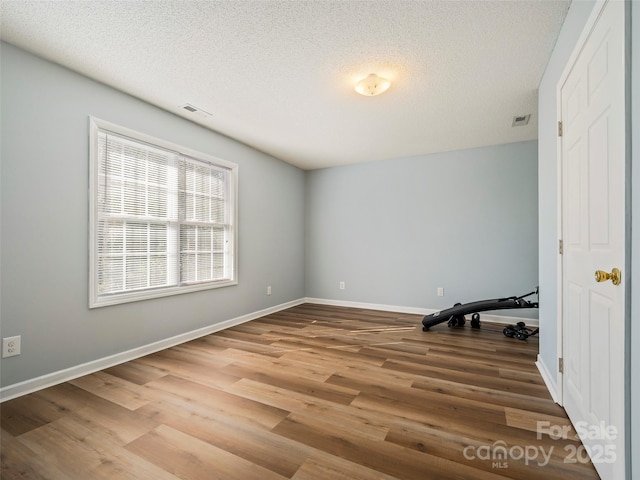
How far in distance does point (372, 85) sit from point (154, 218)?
8.26ft

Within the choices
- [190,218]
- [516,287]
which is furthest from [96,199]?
[516,287]

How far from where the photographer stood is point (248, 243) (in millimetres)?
4277

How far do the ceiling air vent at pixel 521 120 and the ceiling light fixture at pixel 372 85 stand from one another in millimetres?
1807

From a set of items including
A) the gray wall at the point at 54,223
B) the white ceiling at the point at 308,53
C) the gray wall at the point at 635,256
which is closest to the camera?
the gray wall at the point at 635,256

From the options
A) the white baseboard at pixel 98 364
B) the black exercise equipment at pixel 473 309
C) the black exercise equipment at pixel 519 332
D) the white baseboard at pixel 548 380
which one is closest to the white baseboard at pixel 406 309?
the black exercise equipment at pixel 473 309

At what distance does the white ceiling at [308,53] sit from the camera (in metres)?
1.80

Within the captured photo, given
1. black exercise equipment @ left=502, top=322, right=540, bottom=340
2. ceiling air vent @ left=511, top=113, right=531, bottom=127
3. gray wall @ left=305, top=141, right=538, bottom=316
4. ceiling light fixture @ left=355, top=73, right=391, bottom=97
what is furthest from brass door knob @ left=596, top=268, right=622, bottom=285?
gray wall @ left=305, top=141, right=538, bottom=316

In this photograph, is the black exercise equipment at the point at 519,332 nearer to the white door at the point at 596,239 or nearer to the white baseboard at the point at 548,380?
the white baseboard at the point at 548,380

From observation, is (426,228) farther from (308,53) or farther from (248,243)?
(308,53)

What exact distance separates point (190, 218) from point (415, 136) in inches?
121

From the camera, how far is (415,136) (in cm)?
388

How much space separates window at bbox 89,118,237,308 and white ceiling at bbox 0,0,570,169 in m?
0.56

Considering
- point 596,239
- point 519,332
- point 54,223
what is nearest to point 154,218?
point 54,223

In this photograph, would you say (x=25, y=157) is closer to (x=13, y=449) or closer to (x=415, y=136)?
(x=13, y=449)
